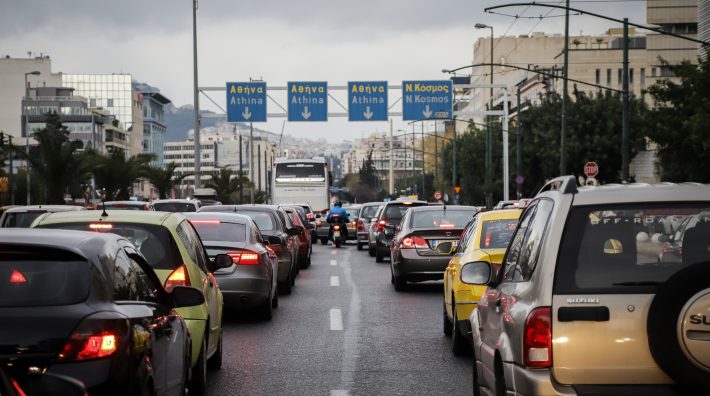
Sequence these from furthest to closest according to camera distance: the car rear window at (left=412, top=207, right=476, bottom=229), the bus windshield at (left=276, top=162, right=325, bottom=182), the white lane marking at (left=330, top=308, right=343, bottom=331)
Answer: the bus windshield at (left=276, top=162, right=325, bottom=182)
the car rear window at (left=412, top=207, right=476, bottom=229)
the white lane marking at (left=330, top=308, right=343, bottom=331)

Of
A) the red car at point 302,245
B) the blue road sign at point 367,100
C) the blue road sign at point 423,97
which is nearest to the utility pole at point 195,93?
the blue road sign at point 367,100

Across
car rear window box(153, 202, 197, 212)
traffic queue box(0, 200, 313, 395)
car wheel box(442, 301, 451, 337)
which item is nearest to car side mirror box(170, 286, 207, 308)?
traffic queue box(0, 200, 313, 395)

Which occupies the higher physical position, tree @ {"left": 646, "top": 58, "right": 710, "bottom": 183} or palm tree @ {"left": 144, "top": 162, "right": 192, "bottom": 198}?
tree @ {"left": 646, "top": 58, "right": 710, "bottom": 183}

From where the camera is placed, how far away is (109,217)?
34.1ft

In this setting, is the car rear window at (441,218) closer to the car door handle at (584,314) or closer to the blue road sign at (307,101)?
the car door handle at (584,314)

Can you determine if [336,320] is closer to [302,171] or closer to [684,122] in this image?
[684,122]

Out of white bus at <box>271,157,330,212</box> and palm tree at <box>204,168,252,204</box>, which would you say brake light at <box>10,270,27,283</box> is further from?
palm tree at <box>204,168,252,204</box>

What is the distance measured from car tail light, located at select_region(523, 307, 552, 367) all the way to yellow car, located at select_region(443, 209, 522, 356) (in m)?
5.98

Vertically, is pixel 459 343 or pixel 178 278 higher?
pixel 178 278

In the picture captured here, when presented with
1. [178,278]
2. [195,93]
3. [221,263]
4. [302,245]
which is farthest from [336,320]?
[195,93]

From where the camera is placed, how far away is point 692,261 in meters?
5.84

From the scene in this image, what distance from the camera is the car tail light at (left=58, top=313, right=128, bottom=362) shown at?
5.29 metres

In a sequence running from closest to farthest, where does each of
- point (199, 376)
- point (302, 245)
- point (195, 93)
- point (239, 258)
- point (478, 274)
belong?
point (478, 274) → point (199, 376) → point (239, 258) → point (302, 245) → point (195, 93)

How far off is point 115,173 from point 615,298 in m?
55.6
